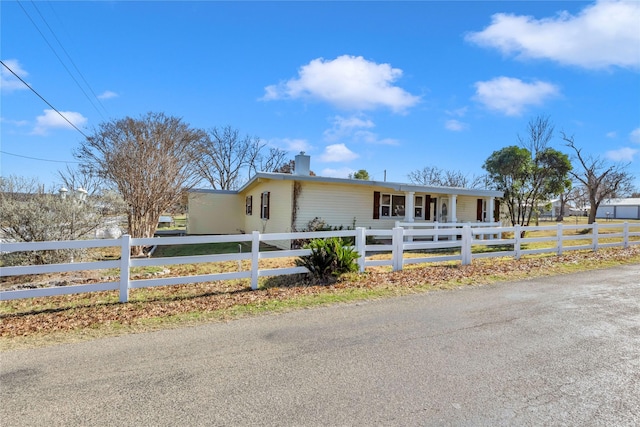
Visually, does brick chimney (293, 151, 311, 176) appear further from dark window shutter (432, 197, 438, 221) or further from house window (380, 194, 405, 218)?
dark window shutter (432, 197, 438, 221)

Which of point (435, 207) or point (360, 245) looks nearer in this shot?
point (360, 245)

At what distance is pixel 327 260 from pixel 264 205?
10.0 m

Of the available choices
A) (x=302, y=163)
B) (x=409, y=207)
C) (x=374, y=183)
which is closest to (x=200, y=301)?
(x=302, y=163)

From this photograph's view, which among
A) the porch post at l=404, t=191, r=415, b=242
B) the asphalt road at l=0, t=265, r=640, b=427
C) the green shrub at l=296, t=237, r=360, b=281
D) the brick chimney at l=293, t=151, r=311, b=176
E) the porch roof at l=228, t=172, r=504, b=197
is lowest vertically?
the asphalt road at l=0, t=265, r=640, b=427

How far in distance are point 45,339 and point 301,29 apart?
465 inches

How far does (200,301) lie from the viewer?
5.83 m

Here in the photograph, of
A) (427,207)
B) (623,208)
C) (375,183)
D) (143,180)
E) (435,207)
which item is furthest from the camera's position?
(623,208)

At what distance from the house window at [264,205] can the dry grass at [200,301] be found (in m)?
7.56

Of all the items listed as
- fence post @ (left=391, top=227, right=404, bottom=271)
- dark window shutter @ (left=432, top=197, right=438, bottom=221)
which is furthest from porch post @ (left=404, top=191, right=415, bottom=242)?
fence post @ (left=391, top=227, right=404, bottom=271)

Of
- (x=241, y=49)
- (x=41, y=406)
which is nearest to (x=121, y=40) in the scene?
(x=241, y=49)

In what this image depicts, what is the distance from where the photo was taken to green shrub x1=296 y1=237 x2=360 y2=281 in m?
7.29

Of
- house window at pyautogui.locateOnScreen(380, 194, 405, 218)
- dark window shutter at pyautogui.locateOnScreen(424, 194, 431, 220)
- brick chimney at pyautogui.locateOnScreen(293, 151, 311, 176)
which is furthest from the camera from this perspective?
dark window shutter at pyautogui.locateOnScreen(424, 194, 431, 220)

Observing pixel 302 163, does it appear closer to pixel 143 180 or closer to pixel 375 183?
pixel 375 183

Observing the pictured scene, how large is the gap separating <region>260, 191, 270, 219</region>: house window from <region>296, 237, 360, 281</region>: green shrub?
364 inches
